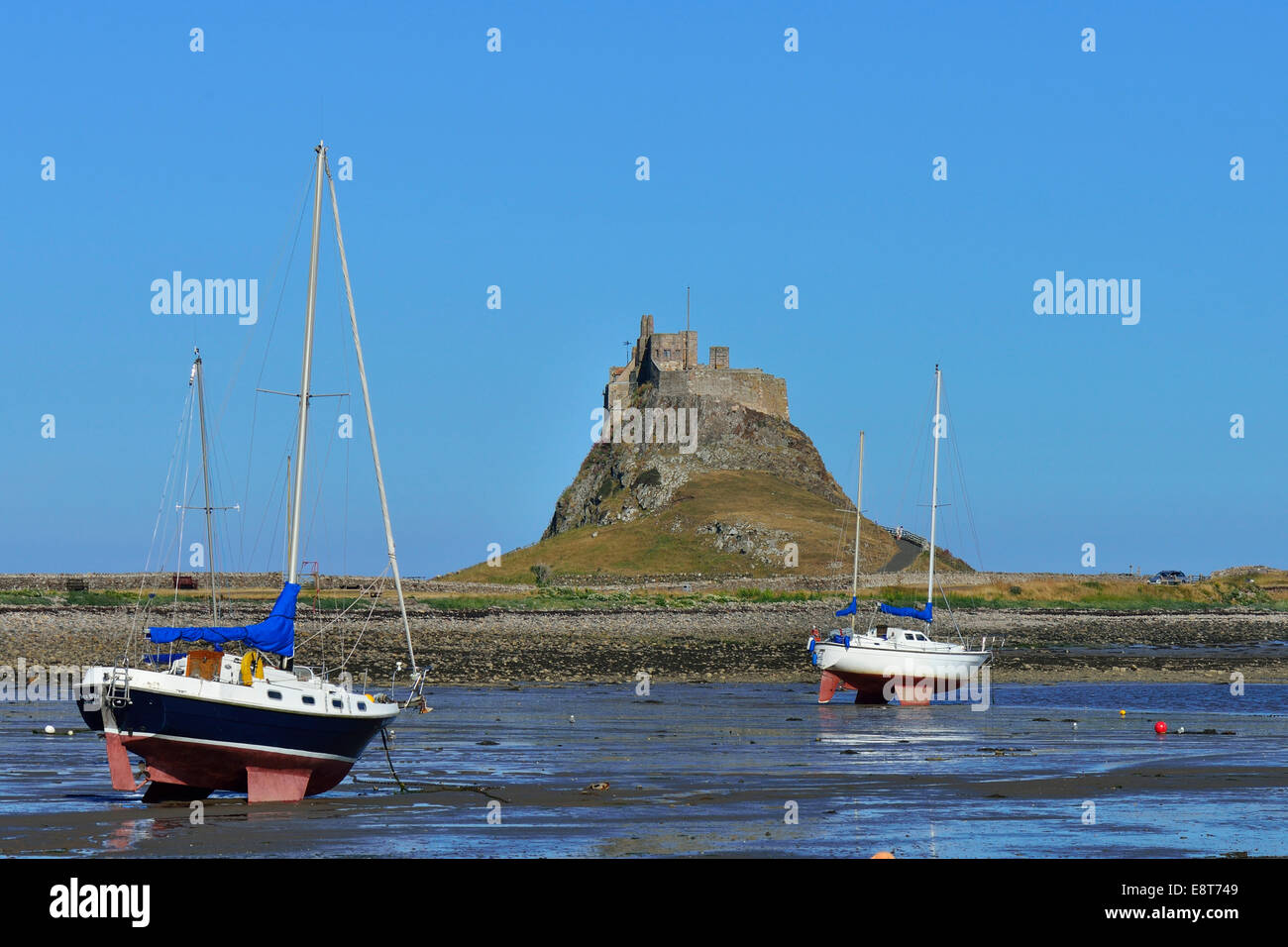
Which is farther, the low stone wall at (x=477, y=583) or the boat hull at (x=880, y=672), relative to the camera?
the low stone wall at (x=477, y=583)

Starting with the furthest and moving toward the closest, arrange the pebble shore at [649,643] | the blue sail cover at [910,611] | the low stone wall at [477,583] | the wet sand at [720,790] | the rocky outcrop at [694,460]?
the rocky outcrop at [694,460] → the low stone wall at [477,583] → the pebble shore at [649,643] → the blue sail cover at [910,611] → the wet sand at [720,790]

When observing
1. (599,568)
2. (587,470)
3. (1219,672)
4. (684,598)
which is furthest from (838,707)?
(587,470)

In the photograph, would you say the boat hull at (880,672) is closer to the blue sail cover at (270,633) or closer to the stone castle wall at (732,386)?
the blue sail cover at (270,633)

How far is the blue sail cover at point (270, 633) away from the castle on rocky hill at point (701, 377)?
544ft

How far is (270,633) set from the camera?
2283cm

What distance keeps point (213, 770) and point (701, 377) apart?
169m

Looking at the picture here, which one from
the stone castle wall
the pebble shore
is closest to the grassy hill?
the stone castle wall

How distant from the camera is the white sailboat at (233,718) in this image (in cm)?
2125

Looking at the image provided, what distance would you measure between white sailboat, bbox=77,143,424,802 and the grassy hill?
11359 cm

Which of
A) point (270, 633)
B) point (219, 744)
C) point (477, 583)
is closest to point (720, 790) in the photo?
point (270, 633)

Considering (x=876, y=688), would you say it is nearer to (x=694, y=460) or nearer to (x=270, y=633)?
(x=270, y=633)

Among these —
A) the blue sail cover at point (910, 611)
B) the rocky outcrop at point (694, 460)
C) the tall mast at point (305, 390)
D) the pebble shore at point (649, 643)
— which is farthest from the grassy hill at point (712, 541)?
the tall mast at point (305, 390)

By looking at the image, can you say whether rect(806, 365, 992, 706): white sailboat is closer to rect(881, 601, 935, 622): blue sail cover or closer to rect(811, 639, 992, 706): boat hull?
rect(811, 639, 992, 706): boat hull
